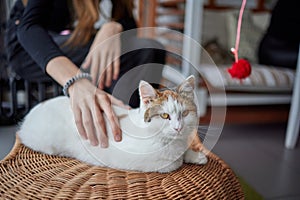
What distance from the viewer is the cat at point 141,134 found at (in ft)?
1.67

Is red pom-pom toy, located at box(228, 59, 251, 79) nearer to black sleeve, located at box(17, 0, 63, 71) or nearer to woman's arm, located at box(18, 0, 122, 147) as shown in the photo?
woman's arm, located at box(18, 0, 122, 147)

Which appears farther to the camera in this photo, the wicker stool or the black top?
the black top

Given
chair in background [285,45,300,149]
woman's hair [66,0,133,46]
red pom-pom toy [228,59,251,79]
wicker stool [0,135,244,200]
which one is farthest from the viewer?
chair in background [285,45,300,149]

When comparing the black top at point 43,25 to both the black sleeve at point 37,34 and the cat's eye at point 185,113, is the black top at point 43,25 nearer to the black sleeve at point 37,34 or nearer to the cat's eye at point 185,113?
the black sleeve at point 37,34

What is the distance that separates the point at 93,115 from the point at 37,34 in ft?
1.07

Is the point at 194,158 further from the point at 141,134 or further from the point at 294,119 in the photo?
the point at 294,119

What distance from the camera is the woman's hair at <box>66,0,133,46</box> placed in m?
0.84

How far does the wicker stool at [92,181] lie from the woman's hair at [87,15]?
1.36 ft

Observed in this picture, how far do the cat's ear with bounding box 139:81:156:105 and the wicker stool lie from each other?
15 centimetres

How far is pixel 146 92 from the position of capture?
0.51m

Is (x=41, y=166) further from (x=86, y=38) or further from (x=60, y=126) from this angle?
(x=86, y=38)

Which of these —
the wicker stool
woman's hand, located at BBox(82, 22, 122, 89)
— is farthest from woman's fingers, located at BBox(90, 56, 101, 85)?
the wicker stool

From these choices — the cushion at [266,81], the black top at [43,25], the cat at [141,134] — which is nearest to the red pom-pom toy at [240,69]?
the cat at [141,134]

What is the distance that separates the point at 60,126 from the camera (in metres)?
0.59
